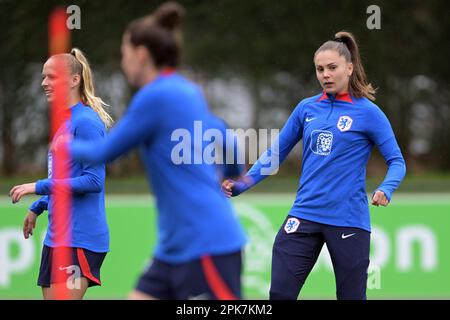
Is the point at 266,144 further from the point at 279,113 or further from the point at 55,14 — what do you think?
the point at 55,14

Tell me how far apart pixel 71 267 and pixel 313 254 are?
1291 mm

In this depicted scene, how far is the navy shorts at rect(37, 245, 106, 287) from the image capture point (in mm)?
4586

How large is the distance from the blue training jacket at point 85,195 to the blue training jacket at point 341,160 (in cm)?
83

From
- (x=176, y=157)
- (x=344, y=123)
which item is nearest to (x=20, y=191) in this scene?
(x=176, y=157)

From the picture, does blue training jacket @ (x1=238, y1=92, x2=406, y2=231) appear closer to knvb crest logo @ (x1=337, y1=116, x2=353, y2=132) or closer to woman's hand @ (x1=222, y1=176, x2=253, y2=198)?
knvb crest logo @ (x1=337, y1=116, x2=353, y2=132)

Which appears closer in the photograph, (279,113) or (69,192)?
(69,192)

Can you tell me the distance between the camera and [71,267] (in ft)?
15.1

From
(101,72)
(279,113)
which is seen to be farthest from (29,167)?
(279,113)

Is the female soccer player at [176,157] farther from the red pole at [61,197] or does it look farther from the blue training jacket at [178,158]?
the red pole at [61,197]

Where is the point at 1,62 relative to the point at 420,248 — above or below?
above

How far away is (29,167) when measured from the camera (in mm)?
8664

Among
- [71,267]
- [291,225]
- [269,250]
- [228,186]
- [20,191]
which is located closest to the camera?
[20,191]

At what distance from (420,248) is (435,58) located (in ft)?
6.40

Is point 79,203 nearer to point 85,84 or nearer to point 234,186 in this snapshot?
point 85,84
